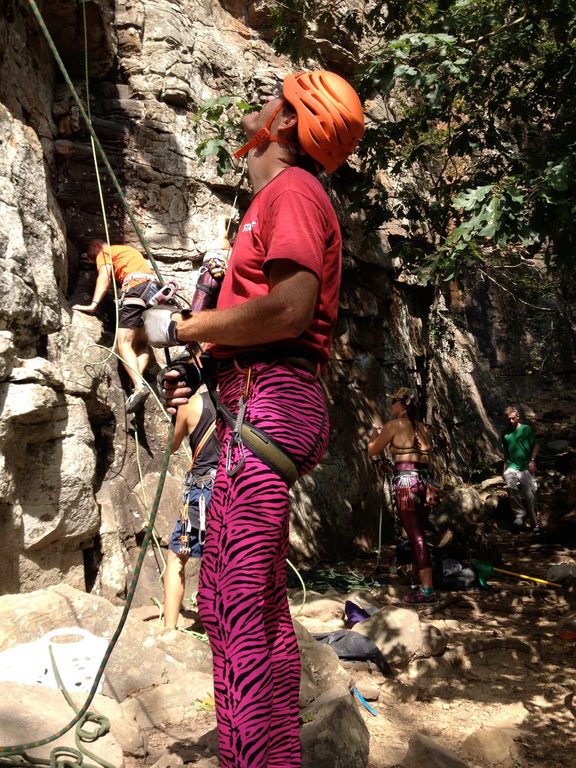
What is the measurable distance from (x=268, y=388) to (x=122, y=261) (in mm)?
4710

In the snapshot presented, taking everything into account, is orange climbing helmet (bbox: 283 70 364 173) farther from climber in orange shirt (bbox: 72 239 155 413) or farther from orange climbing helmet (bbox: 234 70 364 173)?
climber in orange shirt (bbox: 72 239 155 413)

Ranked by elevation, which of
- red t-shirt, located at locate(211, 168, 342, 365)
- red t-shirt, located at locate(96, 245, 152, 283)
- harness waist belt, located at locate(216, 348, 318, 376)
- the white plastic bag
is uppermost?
red t-shirt, located at locate(96, 245, 152, 283)

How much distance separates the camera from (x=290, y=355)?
1743mm

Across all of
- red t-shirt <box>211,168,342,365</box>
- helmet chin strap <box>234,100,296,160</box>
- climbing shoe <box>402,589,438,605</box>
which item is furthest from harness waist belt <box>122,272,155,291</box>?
red t-shirt <box>211,168,342,365</box>

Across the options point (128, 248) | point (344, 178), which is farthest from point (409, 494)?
point (344, 178)

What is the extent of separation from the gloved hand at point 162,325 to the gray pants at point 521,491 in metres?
8.32

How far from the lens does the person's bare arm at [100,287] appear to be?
5.94 m

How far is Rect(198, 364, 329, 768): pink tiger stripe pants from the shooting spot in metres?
1.57

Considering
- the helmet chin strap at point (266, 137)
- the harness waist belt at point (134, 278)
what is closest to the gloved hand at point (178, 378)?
the helmet chin strap at point (266, 137)

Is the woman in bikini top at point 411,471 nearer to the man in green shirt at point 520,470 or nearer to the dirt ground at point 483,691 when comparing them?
the dirt ground at point 483,691

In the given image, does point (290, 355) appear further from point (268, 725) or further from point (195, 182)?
point (195, 182)

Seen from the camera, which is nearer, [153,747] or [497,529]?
[153,747]

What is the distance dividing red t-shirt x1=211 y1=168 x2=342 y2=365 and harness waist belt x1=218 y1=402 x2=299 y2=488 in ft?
0.75

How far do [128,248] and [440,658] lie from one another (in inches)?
173
